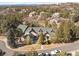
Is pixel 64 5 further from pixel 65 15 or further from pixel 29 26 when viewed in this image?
pixel 29 26

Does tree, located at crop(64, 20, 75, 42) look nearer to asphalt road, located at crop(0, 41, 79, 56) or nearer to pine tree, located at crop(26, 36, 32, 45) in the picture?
asphalt road, located at crop(0, 41, 79, 56)

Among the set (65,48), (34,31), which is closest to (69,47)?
A: (65,48)

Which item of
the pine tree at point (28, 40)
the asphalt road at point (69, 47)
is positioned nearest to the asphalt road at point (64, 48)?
the asphalt road at point (69, 47)

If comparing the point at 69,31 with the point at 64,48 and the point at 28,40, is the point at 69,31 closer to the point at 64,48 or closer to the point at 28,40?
the point at 64,48

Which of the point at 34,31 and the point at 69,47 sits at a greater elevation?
the point at 34,31

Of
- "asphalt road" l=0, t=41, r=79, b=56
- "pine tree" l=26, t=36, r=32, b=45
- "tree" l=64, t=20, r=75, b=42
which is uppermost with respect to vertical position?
"tree" l=64, t=20, r=75, b=42

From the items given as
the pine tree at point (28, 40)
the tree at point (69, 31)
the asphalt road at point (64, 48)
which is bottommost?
the asphalt road at point (64, 48)

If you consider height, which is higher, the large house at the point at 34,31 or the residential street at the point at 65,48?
the large house at the point at 34,31

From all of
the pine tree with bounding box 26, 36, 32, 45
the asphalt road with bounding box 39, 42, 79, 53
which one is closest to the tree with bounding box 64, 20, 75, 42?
the asphalt road with bounding box 39, 42, 79, 53

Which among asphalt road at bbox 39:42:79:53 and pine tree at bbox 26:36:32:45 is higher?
pine tree at bbox 26:36:32:45

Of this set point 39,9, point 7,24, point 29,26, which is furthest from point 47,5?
point 7,24

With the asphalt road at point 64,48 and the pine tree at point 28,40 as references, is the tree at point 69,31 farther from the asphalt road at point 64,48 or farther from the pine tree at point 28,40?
the pine tree at point 28,40
